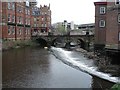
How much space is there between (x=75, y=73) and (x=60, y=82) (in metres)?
4.22

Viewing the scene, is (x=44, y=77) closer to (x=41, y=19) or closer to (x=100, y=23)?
(x=100, y=23)

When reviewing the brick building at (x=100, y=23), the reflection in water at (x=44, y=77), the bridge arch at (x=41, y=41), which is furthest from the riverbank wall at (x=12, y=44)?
the reflection in water at (x=44, y=77)

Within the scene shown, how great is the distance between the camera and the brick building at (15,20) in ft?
192

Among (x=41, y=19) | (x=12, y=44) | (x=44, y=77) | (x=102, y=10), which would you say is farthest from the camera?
(x=41, y=19)

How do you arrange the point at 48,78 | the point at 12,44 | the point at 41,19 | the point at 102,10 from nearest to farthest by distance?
1. the point at 48,78
2. the point at 102,10
3. the point at 12,44
4. the point at 41,19

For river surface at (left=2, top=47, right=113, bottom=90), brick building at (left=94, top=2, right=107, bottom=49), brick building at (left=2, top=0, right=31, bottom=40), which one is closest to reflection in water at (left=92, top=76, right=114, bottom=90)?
river surface at (left=2, top=47, right=113, bottom=90)

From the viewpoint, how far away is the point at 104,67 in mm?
27766

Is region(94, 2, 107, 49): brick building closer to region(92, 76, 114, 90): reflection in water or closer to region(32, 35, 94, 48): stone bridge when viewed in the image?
region(32, 35, 94, 48): stone bridge

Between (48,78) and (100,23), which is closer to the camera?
(48,78)

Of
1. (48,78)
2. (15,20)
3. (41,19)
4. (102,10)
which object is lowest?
(48,78)

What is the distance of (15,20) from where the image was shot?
210 feet

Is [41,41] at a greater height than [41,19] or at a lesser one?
lesser

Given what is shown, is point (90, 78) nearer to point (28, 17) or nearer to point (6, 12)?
point (6, 12)

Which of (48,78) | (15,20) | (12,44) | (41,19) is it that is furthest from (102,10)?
(41,19)
